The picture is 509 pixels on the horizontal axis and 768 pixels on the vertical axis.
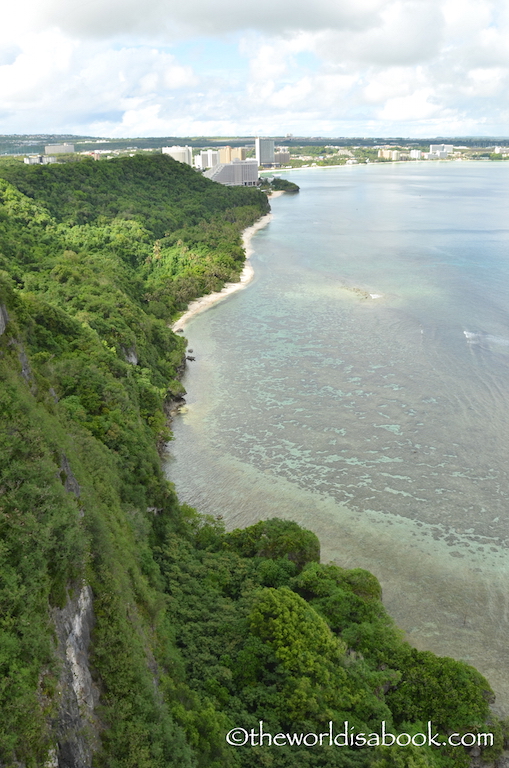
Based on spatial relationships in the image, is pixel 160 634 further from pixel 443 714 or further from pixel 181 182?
pixel 181 182

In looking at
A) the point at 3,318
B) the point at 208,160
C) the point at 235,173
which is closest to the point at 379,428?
the point at 3,318

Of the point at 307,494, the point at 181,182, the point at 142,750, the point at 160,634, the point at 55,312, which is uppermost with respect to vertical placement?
the point at 181,182

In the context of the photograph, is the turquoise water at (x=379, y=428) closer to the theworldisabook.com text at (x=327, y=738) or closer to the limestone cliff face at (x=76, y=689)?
the theworldisabook.com text at (x=327, y=738)

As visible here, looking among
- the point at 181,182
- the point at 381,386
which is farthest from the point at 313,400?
the point at 181,182

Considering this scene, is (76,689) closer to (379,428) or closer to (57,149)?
(379,428)

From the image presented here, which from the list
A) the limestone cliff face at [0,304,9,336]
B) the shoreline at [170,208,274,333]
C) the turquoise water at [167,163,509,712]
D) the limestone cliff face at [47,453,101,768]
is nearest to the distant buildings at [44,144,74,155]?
the shoreline at [170,208,274,333]

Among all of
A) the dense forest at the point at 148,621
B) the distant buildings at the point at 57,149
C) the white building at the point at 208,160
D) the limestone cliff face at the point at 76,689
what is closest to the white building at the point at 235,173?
the white building at the point at 208,160
